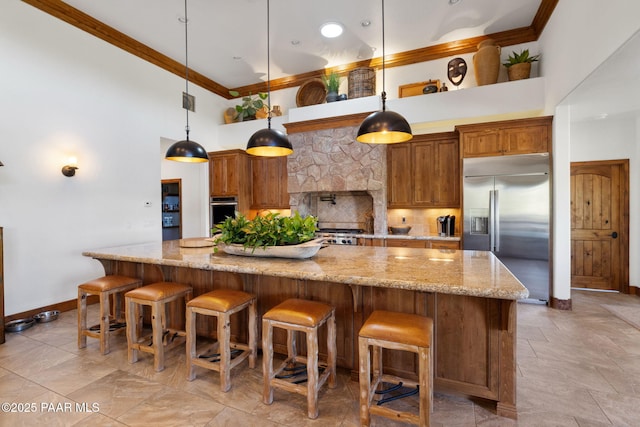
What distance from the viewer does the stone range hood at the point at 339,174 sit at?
510 centimetres

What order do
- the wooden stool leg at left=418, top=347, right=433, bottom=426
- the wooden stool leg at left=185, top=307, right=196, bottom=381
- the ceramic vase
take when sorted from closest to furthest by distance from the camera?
the wooden stool leg at left=418, top=347, right=433, bottom=426 → the wooden stool leg at left=185, top=307, right=196, bottom=381 → the ceramic vase

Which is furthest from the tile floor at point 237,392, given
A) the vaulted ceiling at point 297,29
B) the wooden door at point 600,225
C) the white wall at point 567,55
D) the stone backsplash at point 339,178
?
the vaulted ceiling at point 297,29

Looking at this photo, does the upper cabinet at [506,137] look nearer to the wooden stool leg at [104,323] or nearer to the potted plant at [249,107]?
the potted plant at [249,107]

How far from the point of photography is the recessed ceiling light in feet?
13.9

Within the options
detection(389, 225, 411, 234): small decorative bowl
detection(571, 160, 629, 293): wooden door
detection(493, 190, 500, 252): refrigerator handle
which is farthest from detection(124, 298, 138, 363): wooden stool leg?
detection(571, 160, 629, 293): wooden door

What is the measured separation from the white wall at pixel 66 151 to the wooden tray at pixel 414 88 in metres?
4.18

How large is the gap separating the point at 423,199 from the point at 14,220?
18.1 ft

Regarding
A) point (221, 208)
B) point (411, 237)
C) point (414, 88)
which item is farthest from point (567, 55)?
point (221, 208)

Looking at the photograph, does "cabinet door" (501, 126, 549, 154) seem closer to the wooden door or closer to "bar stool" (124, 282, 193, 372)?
the wooden door

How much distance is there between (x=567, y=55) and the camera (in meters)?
3.39

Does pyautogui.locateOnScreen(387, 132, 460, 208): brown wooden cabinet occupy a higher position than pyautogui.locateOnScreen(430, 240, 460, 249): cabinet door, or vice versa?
pyautogui.locateOnScreen(387, 132, 460, 208): brown wooden cabinet

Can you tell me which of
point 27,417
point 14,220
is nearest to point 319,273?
point 27,417

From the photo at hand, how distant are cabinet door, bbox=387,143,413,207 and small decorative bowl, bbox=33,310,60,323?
4896mm

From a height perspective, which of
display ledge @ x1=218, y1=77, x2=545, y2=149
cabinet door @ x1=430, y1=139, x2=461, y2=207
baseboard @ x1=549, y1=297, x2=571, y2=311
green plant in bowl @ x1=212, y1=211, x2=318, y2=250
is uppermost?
display ledge @ x1=218, y1=77, x2=545, y2=149
